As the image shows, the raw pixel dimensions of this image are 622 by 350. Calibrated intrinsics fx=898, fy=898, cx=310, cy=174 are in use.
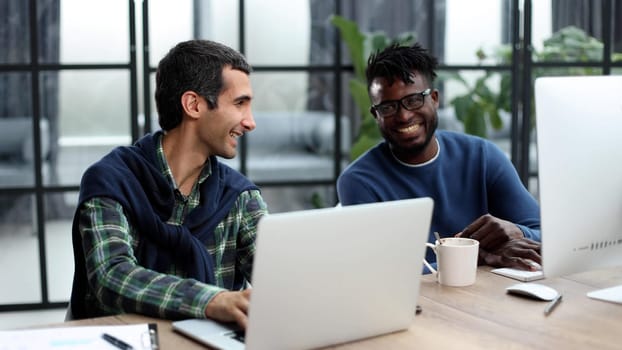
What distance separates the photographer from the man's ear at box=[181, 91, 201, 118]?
6.93 feet

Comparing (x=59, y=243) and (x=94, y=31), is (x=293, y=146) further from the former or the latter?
(x=59, y=243)

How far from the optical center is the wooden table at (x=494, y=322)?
61.2 inches

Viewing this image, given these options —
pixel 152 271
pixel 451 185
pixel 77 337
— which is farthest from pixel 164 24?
pixel 77 337

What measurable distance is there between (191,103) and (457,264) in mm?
724

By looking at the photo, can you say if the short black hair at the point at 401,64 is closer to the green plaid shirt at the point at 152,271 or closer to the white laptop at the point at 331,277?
the green plaid shirt at the point at 152,271

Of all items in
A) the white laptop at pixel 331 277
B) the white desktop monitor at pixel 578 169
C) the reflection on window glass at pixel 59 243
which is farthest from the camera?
the reflection on window glass at pixel 59 243

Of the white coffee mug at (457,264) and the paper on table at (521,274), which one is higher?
the white coffee mug at (457,264)

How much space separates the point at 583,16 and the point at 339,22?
4.05 feet

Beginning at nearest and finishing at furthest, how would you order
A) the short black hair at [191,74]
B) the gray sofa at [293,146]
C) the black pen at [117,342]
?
1. the black pen at [117,342]
2. the short black hair at [191,74]
3. the gray sofa at [293,146]

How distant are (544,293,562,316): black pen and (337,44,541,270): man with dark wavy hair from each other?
0.63 meters

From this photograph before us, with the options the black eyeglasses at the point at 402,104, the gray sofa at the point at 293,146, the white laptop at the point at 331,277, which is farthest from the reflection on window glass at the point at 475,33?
the white laptop at the point at 331,277

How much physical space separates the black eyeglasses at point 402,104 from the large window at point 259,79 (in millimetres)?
1505

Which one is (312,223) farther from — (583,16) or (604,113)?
(583,16)

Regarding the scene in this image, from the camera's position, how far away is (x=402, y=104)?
2.54m
